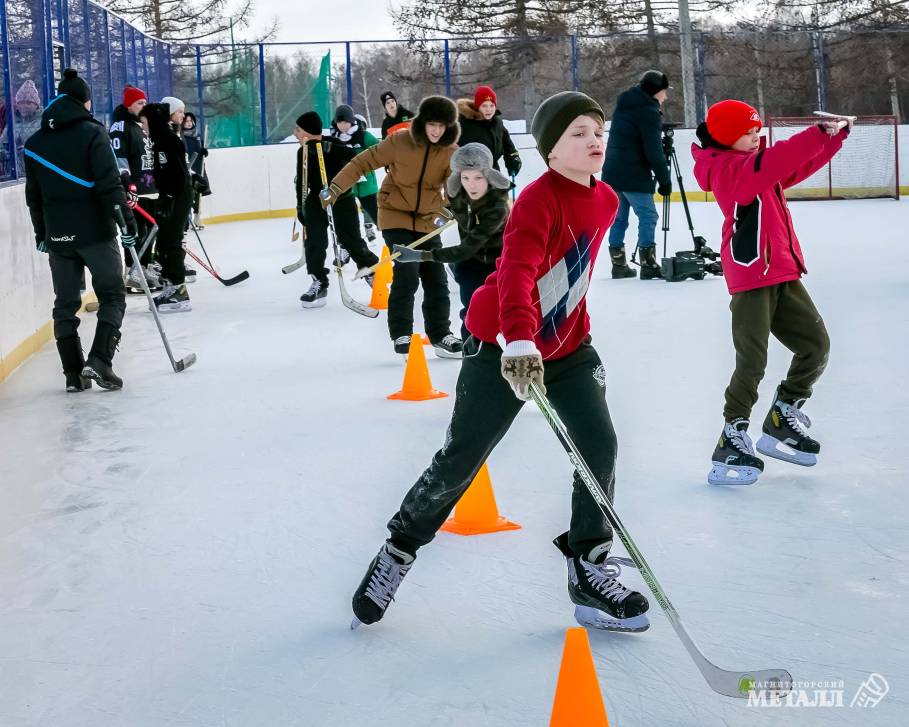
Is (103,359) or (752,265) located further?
(103,359)

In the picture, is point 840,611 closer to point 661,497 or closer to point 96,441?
point 661,497

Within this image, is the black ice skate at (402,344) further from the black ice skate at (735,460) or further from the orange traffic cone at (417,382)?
the black ice skate at (735,460)

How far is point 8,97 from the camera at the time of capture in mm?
7750

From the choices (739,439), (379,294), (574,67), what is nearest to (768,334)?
(739,439)

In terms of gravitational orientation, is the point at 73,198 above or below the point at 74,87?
below

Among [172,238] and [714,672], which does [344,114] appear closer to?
[172,238]

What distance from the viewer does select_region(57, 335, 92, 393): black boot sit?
6.15m

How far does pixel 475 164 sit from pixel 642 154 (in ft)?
14.3

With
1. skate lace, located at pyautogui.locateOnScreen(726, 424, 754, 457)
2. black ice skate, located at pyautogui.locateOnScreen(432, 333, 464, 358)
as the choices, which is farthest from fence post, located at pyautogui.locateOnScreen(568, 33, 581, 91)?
skate lace, located at pyautogui.locateOnScreen(726, 424, 754, 457)

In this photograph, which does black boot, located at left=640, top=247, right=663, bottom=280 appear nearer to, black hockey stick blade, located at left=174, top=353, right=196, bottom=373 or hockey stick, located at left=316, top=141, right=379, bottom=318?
hockey stick, located at left=316, top=141, right=379, bottom=318

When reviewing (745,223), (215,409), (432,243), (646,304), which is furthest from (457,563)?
(646,304)

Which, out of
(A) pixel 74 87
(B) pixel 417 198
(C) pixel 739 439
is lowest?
(C) pixel 739 439

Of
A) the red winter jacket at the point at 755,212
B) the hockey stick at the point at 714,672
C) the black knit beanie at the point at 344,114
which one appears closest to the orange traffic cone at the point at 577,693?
the hockey stick at the point at 714,672

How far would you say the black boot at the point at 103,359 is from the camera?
6090mm
